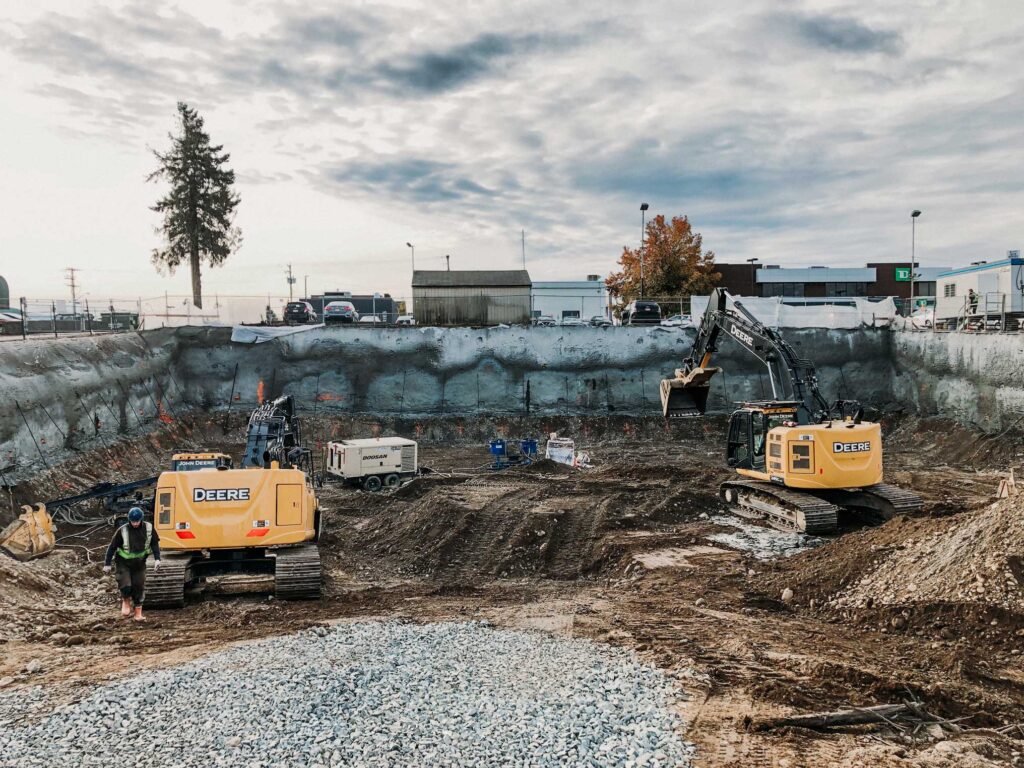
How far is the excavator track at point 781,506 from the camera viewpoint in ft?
49.1

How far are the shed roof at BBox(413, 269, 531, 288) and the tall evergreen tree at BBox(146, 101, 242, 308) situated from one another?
1195 cm

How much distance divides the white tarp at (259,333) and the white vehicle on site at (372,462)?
449 inches

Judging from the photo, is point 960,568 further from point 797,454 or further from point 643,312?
point 643,312

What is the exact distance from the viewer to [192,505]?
459 inches

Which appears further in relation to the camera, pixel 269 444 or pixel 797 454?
pixel 797 454

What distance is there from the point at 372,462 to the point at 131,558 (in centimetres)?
1100

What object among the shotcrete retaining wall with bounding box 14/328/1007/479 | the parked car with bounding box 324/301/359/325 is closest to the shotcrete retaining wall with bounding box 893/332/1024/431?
the shotcrete retaining wall with bounding box 14/328/1007/479

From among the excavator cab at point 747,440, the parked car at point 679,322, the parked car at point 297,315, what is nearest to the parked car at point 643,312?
the parked car at point 679,322

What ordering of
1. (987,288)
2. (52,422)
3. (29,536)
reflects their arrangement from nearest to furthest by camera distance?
(29,536), (52,422), (987,288)

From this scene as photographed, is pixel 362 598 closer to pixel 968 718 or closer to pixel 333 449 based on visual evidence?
pixel 968 718

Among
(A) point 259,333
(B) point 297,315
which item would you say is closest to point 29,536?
(A) point 259,333

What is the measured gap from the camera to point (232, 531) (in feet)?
38.5

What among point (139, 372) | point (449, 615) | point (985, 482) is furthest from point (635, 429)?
point (449, 615)

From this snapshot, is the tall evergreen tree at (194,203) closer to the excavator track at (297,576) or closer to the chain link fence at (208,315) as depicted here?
the chain link fence at (208,315)
